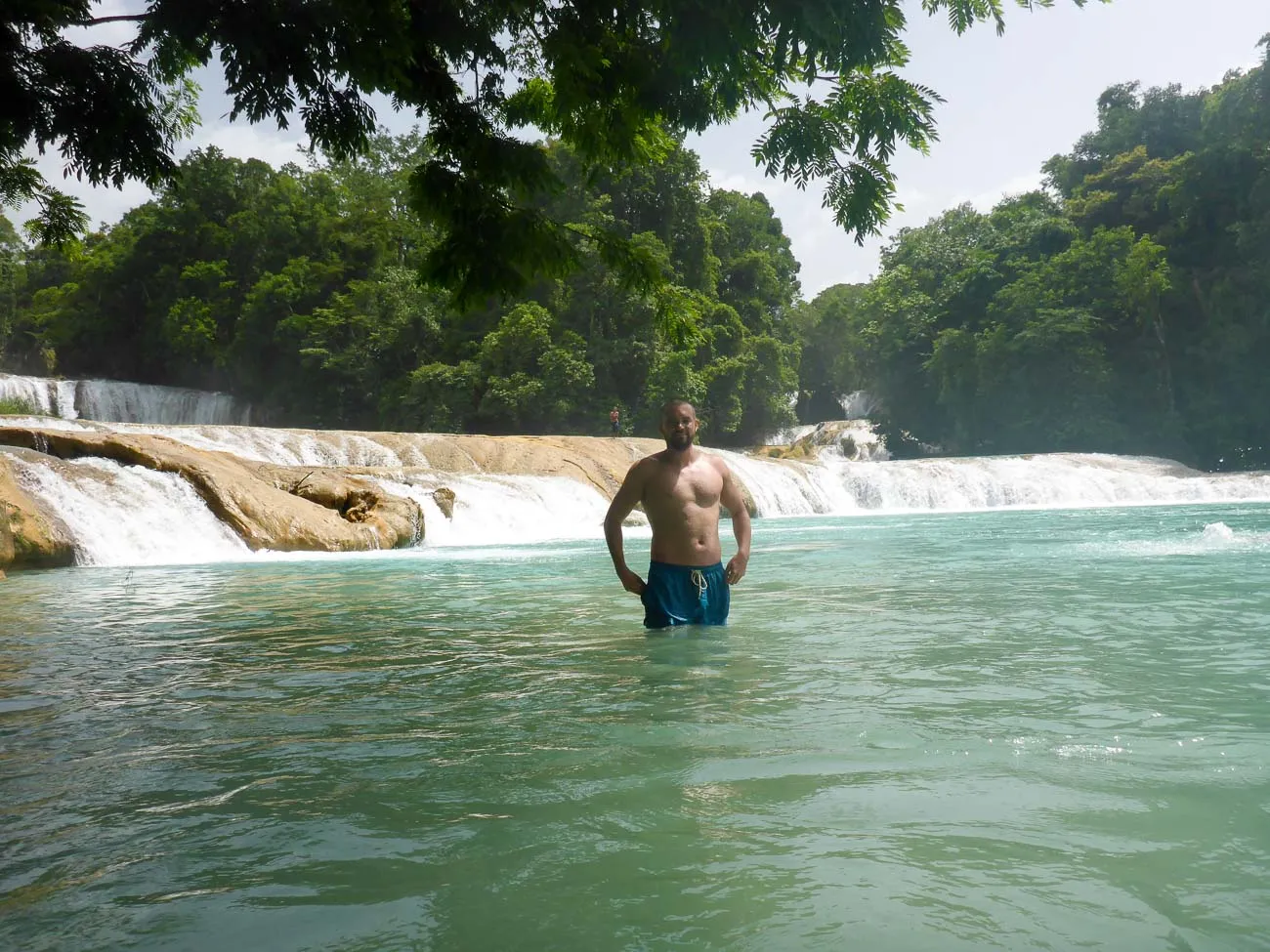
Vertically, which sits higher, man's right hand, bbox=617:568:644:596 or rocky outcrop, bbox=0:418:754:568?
rocky outcrop, bbox=0:418:754:568

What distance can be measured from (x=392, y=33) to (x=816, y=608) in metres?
4.75

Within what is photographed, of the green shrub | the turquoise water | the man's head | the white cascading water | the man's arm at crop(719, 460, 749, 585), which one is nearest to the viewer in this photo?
the turquoise water

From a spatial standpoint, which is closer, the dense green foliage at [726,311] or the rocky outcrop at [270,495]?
the rocky outcrop at [270,495]

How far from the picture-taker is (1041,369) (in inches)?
1550

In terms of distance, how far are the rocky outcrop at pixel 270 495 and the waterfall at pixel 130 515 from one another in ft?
0.71

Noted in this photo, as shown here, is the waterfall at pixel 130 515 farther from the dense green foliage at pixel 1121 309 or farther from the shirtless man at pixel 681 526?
the dense green foliage at pixel 1121 309

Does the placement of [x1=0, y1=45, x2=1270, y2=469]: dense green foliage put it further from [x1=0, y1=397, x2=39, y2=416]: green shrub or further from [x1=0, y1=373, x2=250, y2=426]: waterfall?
[x1=0, y1=397, x2=39, y2=416]: green shrub

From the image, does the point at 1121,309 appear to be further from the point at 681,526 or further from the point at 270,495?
the point at 681,526

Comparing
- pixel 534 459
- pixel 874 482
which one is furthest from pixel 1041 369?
pixel 534 459

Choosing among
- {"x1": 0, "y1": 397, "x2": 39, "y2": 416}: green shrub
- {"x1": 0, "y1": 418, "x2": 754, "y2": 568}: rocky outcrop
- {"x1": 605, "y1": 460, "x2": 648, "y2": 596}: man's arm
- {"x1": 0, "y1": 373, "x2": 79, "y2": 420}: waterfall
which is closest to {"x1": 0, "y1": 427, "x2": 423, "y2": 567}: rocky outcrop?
{"x1": 0, "y1": 418, "x2": 754, "y2": 568}: rocky outcrop

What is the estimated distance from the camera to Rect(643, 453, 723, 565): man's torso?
6.04 meters

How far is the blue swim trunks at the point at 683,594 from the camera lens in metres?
6.21

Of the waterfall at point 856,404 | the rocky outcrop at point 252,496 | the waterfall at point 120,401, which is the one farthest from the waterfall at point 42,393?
the waterfall at point 856,404

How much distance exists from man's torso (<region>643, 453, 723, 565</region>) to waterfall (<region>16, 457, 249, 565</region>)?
9741 mm
